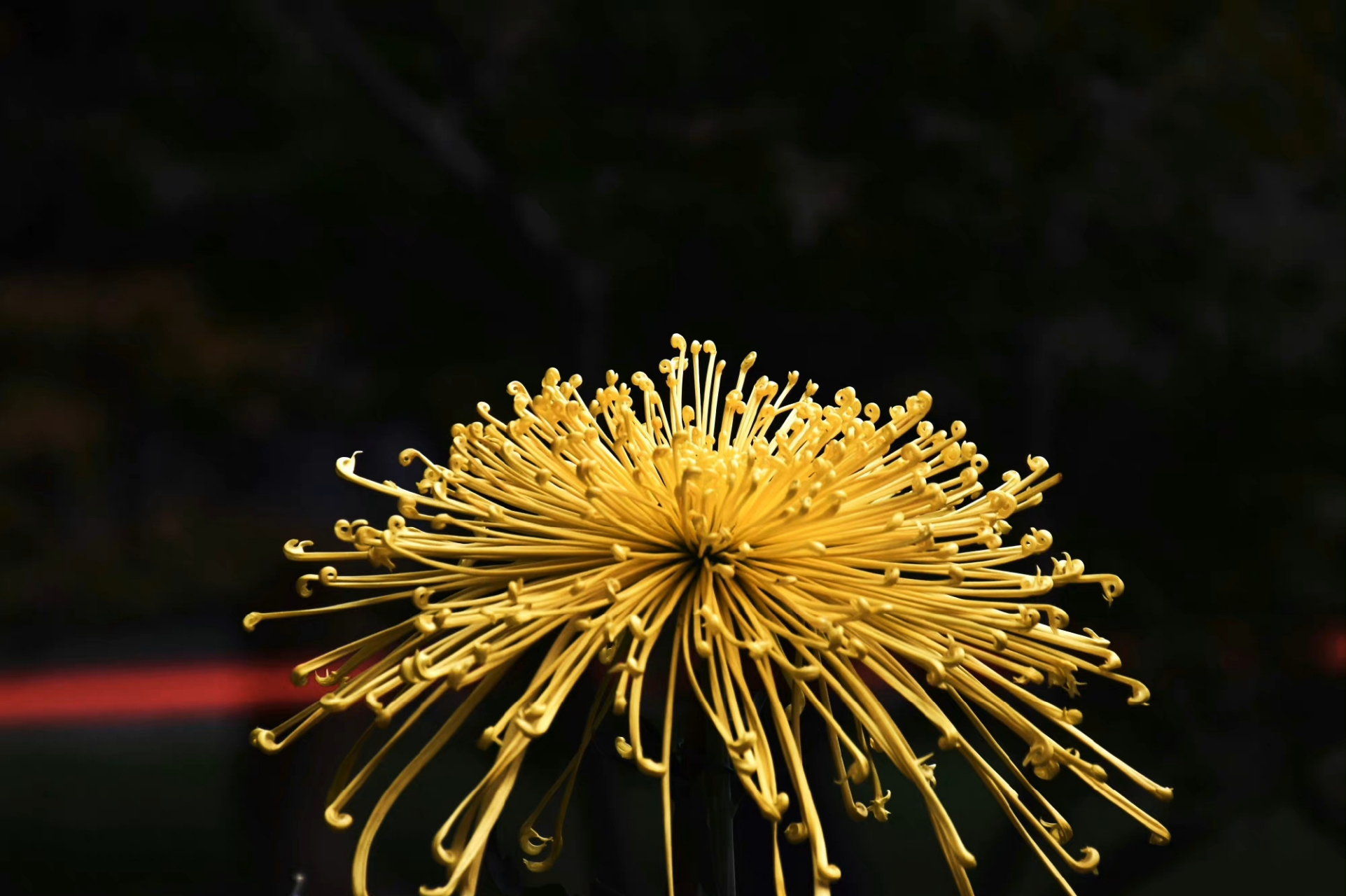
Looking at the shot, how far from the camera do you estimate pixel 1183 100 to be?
1.47 meters

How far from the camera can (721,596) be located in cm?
44

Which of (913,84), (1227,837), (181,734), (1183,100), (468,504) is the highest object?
(913,84)

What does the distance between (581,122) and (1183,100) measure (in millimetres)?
855

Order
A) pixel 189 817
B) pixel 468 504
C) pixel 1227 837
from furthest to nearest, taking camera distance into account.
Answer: pixel 189 817 → pixel 1227 837 → pixel 468 504

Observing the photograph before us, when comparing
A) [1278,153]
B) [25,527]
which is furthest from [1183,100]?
[25,527]

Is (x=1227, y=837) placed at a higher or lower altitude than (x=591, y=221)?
lower

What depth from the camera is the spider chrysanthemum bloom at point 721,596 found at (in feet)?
1.24

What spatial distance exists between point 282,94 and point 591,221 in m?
0.58

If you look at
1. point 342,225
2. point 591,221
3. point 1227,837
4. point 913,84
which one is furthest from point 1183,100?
point 342,225

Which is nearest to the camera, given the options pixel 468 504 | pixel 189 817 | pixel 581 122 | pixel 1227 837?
pixel 468 504

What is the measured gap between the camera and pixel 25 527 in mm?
1729

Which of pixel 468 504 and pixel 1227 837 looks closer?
pixel 468 504

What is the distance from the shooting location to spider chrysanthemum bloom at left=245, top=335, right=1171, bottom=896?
38cm

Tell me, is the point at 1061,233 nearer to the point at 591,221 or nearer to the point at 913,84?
the point at 913,84
